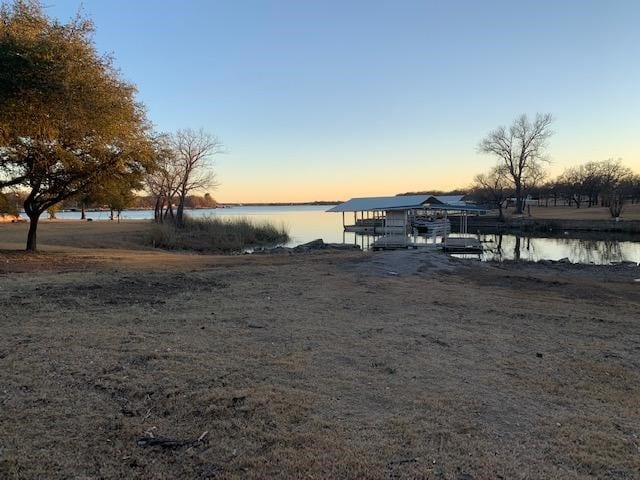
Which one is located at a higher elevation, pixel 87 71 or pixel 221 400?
pixel 87 71

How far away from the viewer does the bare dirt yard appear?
3234mm

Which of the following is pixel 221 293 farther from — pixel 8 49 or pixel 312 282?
pixel 8 49

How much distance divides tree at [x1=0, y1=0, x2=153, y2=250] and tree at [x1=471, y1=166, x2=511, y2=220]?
65.4 m

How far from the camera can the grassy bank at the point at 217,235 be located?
34.9 meters

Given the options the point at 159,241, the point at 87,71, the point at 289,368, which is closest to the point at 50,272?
the point at 87,71

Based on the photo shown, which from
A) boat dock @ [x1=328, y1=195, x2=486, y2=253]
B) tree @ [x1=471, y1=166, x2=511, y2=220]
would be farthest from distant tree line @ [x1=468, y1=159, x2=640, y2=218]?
boat dock @ [x1=328, y1=195, x2=486, y2=253]

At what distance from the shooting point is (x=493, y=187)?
91938 mm

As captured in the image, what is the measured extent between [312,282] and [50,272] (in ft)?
21.2

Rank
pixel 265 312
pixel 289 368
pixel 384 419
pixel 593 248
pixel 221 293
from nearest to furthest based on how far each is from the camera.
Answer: pixel 384 419 < pixel 289 368 < pixel 265 312 < pixel 221 293 < pixel 593 248

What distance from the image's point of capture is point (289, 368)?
507 centimetres

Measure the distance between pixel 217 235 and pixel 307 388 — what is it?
35435 millimetres

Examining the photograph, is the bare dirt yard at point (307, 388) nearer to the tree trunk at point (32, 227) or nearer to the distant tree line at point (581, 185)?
the tree trunk at point (32, 227)

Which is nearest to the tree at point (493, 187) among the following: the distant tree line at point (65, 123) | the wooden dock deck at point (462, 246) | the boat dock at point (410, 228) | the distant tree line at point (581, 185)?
the distant tree line at point (581, 185)

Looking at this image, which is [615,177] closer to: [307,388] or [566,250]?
[566,250]
